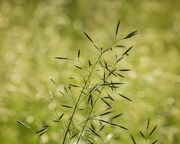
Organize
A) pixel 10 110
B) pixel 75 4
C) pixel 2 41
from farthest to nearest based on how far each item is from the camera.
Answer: pixel 75 4
pixel 2 41
pixel 10 110

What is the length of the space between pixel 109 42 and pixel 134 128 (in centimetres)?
102

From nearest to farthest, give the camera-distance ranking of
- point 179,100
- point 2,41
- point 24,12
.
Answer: point 179,100 < point 2,41 < point 24,12

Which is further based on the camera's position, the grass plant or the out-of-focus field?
the out-of-focus field

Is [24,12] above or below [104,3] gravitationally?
below

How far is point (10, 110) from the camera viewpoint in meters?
1.50

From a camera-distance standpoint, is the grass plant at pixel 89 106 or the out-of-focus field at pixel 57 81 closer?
the grass plant at pixel 89 106

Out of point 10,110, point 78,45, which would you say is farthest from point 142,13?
point 10,110

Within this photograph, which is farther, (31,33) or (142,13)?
(142,13)

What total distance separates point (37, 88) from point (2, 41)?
26.2 inches

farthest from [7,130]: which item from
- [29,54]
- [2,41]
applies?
[2,41]

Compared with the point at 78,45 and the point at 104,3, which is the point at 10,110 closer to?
the point at 78,45

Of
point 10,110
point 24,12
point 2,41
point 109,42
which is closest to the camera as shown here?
point 10,110

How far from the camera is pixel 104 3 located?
2383 mm

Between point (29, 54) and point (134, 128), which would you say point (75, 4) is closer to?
point (29, 54)
